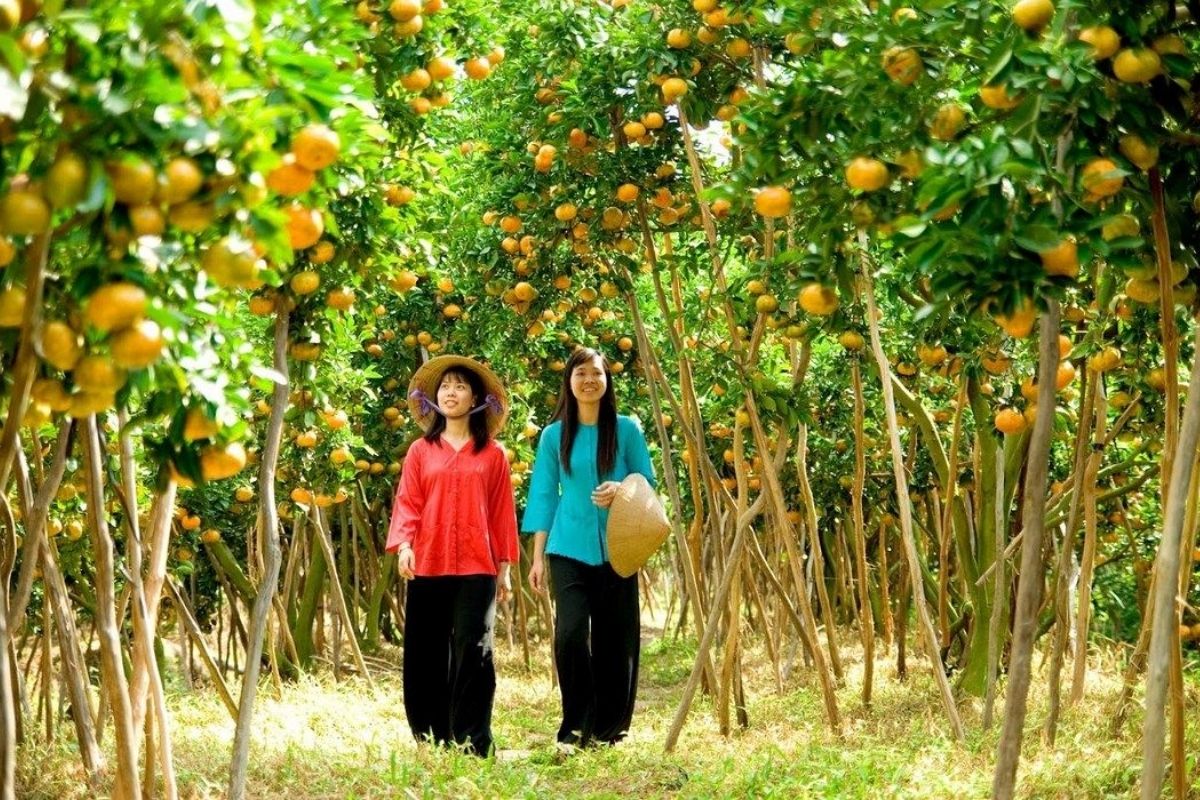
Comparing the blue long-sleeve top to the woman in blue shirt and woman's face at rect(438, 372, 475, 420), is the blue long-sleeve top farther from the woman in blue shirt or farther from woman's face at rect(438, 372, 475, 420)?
woman's face at rect(438, 372, 475, 420)

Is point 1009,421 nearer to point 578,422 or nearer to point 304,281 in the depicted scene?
point 578,422

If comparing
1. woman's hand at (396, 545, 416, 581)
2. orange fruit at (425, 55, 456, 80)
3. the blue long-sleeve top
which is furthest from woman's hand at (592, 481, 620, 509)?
orange fruit at (425, 55, 456, 80)

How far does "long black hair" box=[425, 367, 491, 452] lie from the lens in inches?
205

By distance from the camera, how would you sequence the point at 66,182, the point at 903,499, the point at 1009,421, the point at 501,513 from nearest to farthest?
the point at 66,182, the point at 1009,421, the point at 903,499, the point at 501,513

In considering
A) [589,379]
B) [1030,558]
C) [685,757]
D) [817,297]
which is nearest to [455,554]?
[589,379]

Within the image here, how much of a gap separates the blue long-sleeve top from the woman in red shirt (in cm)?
13

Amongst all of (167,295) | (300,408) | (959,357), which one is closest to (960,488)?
(959,357)

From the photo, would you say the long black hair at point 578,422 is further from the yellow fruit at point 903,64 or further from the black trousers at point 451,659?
the yellow fruit at point 903,64

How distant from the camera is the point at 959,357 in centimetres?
447

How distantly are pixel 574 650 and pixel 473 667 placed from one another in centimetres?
38

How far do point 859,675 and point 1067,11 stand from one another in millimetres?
5558

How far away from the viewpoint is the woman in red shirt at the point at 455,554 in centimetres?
491

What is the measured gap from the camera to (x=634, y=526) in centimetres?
480

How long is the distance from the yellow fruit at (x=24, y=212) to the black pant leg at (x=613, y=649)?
370cm
